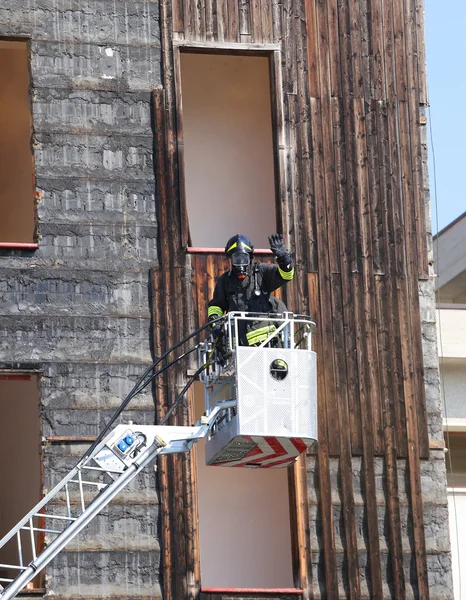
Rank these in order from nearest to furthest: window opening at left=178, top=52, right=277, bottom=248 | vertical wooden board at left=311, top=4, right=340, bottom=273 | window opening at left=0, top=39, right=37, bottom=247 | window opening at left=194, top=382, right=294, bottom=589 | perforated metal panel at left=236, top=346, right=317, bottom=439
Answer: perforated metal panel at left=236, top=346, right=317, bottom=439 → vertical wooden board at left=311, top=4, right=340, bottom=273 → window opening at left=194, top=382, right=294, bottom=589 → window opening at left=178, top=52, right=277, bottom=248 → window opening at left=0, top=39, right=37, bottom=247

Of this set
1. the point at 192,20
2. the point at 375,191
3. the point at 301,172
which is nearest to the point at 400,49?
the point at 375,191

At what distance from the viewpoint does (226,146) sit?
27.3m

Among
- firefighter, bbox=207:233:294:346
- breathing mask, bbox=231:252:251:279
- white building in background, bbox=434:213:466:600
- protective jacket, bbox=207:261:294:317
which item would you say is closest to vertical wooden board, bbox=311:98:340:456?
firefighter, bbox=207:233:294:346

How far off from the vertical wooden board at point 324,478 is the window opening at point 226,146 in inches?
204

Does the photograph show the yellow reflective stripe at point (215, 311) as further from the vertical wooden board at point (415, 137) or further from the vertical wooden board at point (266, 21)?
the vertical wooden board at point (266, 21)

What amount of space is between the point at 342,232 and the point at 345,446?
3322 millimetres

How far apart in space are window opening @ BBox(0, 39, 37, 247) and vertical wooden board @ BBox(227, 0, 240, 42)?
587 centimetres

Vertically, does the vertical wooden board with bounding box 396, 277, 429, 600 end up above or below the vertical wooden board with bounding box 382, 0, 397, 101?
below

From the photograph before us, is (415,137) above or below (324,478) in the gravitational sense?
above

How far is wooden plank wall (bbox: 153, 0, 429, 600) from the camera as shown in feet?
70.0

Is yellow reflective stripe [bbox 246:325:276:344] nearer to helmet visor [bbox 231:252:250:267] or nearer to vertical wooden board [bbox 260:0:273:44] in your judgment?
helmet visor [bbox 231:252:250:267]

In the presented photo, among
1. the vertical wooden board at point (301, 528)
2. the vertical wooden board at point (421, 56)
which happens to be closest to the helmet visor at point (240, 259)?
the vertical wooden board at point (301, 528)

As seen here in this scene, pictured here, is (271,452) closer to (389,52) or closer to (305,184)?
(305,184)

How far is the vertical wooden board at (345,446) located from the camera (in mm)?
21141
